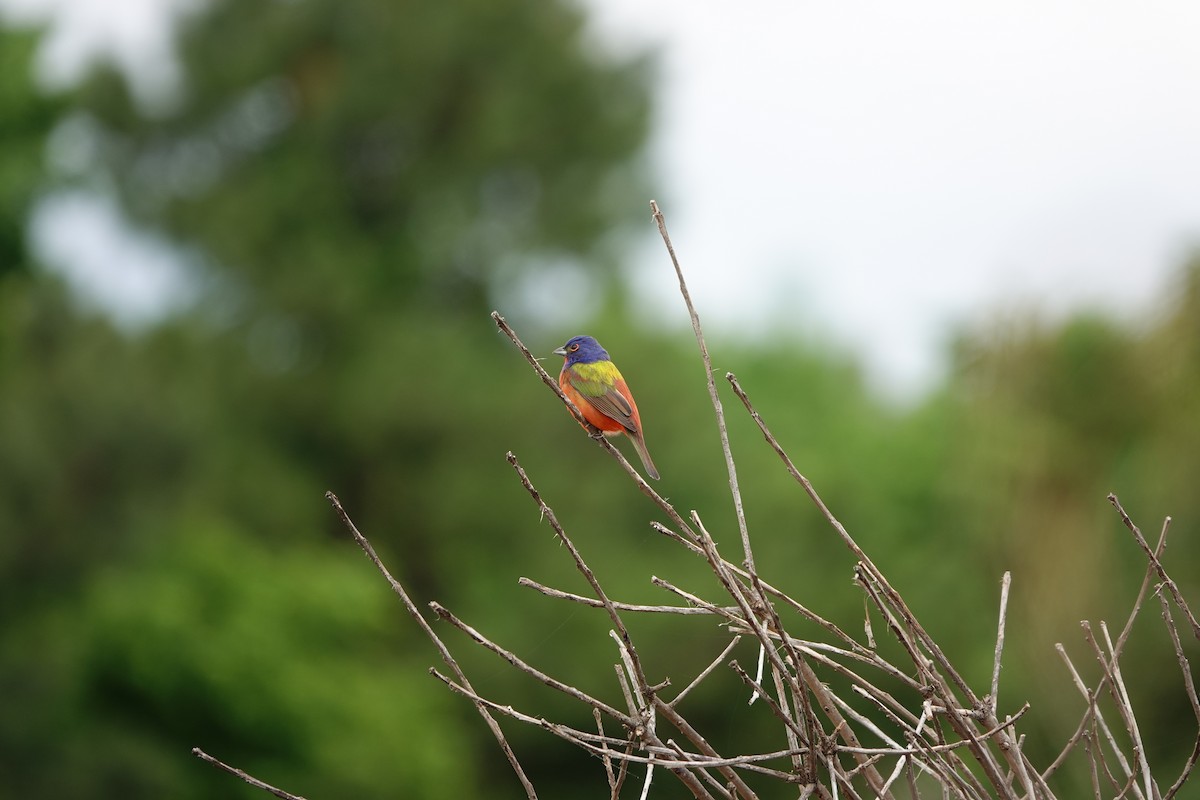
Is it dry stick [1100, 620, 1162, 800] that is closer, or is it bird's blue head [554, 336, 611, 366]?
dry stick [1100, 620, 1162, 800]

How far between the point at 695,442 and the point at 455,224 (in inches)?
245

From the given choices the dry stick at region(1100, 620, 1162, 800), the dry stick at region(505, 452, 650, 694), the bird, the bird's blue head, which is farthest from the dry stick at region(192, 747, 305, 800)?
the bird's blue head

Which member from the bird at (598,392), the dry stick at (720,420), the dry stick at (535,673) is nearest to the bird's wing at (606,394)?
the bird at (598,392)

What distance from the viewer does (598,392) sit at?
5.33m

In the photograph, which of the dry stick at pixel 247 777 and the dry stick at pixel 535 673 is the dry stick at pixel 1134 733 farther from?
the dry stick at pixel 247 777

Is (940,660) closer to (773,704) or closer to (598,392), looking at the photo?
(773,704)

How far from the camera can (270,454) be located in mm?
27141

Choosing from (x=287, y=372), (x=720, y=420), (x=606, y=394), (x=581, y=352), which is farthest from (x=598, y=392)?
(x=287, y=372)

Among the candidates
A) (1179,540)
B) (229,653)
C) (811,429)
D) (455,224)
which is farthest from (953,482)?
(811,429)

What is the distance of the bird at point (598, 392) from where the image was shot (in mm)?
5250

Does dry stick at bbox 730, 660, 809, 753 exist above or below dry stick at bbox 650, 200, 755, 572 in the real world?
below

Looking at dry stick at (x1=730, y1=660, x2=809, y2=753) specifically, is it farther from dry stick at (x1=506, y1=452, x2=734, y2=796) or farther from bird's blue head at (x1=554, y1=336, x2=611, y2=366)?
bird's blue head at (x1=554, y1=336, x2=611, y2=366)

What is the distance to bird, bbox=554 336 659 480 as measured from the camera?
525 cm

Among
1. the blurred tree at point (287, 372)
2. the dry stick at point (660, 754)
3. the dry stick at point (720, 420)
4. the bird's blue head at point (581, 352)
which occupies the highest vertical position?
the dry stick at point (720, 420)
